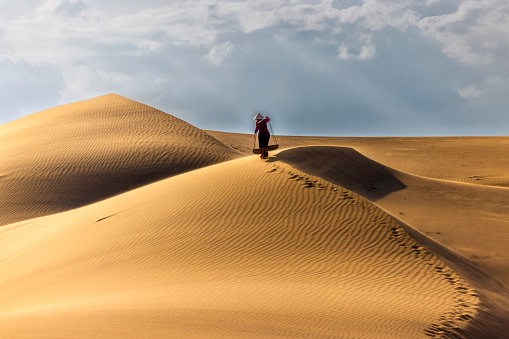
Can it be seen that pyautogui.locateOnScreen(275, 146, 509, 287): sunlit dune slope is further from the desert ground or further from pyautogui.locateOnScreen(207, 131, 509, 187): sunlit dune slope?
pyautogui.locateOnScreen(207, 131, 509, 187): sunlit dune slope

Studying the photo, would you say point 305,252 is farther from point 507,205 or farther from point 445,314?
point 507,205

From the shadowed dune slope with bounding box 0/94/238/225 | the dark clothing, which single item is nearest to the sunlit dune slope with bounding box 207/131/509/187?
the shadowed dune slope with bounding box 0/94/238/225

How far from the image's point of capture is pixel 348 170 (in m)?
23.7

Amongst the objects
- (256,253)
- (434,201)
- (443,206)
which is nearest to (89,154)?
(434,201)

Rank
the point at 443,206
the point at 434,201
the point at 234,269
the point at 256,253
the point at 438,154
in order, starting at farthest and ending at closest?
the point at 438,154 → the point at 434,201 → the point at 443,206 → the point at 256,253 → the point at 234,269

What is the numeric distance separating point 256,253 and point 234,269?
0.95 metres

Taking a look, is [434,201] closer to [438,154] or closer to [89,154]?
[89,154]

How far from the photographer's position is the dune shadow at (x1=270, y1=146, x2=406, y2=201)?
2109 centimetres

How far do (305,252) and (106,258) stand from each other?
15.6ft

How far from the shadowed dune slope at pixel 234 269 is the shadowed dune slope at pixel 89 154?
276 inches

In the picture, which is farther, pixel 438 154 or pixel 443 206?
pixel 438 154

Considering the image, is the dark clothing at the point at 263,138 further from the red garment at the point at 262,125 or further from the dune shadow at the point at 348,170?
the dune shadow at the point at 348,170

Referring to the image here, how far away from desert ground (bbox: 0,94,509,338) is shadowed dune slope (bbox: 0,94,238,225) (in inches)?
5.6

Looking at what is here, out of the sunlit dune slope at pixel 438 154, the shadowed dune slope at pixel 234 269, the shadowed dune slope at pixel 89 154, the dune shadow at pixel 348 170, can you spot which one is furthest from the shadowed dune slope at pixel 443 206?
the shadowed dune slope at pixel 89 154
